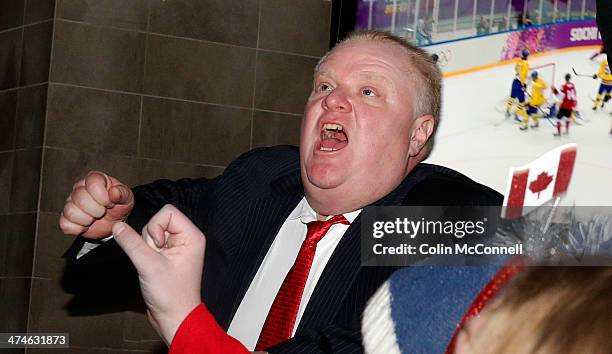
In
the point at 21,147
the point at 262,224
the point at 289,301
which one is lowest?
the point at 21,147

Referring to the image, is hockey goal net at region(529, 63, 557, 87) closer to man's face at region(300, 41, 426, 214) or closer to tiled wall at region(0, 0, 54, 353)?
man's face at region(300, 41, 426, 214)

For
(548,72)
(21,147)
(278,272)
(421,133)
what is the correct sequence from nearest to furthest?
(278,272), (421,133), (548,72), (21,147)

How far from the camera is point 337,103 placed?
2.08 m

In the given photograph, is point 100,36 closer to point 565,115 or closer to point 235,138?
point 235,138

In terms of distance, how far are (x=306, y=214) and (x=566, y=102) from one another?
2.01m

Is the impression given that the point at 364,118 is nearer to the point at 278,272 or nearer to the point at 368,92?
the point at 368,92

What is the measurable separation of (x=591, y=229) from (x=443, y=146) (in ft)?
11.0

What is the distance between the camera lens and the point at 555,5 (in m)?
3.90

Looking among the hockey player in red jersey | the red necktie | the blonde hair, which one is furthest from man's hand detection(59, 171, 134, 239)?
the hockey player in red jersey

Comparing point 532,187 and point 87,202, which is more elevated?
point 532,187

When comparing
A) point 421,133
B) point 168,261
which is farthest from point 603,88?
point 168,261

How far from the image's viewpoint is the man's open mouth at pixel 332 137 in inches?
81.7

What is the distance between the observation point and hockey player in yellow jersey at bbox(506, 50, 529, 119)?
3922 mm

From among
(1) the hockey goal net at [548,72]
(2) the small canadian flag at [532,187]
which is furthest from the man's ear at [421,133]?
(1) the hockey goal net at [548,72]
